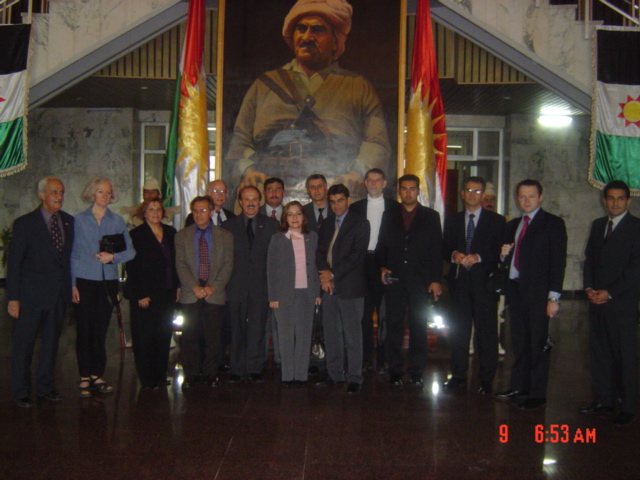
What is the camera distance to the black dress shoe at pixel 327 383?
15.0 ft

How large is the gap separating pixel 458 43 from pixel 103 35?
4.58 meters

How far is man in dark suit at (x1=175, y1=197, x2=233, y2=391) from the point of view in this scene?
14.9ft

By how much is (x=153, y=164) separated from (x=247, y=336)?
7890 mm

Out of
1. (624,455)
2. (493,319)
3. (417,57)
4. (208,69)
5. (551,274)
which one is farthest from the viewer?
(208,69)

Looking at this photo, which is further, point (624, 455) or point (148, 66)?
point (148, 66)

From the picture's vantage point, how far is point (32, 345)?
4070 mm

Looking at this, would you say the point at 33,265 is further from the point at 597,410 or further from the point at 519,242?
the point at 597,410

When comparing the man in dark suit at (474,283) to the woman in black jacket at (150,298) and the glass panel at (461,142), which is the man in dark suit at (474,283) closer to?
the woman in black jacket at (150,298)

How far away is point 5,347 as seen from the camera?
5871 millimetres

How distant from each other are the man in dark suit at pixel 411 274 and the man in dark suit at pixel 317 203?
2.15ft

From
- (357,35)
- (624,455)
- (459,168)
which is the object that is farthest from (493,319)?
(459,168)

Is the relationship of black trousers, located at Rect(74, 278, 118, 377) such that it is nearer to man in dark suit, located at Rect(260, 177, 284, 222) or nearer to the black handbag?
the black handbag

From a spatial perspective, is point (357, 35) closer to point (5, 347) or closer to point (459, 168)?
point (5, 347)

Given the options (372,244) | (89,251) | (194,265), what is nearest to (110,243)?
(89,251)
